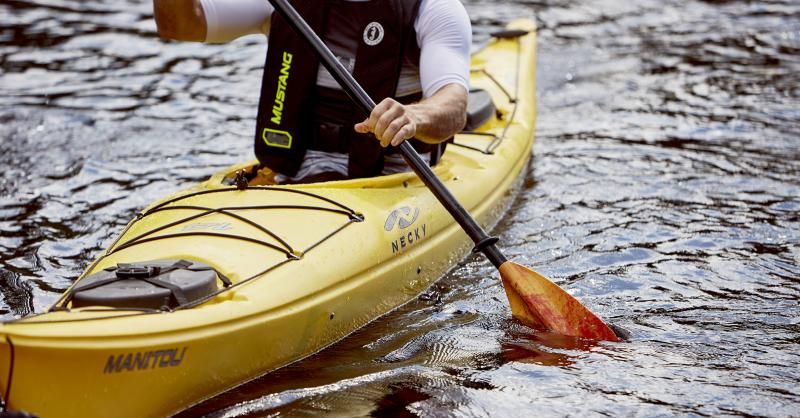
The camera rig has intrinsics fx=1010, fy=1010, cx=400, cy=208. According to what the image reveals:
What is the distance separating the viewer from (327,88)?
13.1 feet

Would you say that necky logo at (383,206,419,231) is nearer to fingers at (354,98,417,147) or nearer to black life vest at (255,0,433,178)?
black life vest at (255,0,433,178)

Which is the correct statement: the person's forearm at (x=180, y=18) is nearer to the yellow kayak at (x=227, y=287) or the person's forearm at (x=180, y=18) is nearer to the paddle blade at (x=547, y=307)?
the yellow kayak at (x=227, y=287)

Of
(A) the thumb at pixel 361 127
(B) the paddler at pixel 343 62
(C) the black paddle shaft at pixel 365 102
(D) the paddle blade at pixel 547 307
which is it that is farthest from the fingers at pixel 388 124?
(D) the paddle blade at pixel 547 307

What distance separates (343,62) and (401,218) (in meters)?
0.68

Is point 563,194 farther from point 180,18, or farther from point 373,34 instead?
point 180,18

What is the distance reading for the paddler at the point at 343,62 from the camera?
12.8ft

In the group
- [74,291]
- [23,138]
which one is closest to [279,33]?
[74,291]

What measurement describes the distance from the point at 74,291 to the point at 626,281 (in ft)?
7.39

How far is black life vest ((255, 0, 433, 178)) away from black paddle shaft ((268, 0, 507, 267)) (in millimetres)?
278

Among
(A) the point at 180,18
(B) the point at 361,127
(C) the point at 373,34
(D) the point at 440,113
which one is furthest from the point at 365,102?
(A) the point at 180,18

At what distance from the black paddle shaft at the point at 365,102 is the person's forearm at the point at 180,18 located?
43 cm

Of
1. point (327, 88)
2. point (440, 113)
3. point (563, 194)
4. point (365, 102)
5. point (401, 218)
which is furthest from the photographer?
point (563, 194)

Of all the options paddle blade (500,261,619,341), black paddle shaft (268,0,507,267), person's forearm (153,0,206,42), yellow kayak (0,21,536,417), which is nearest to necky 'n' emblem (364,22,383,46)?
black paddle shaft (268,0,507,267)

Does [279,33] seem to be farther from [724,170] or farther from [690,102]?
[690,102]
